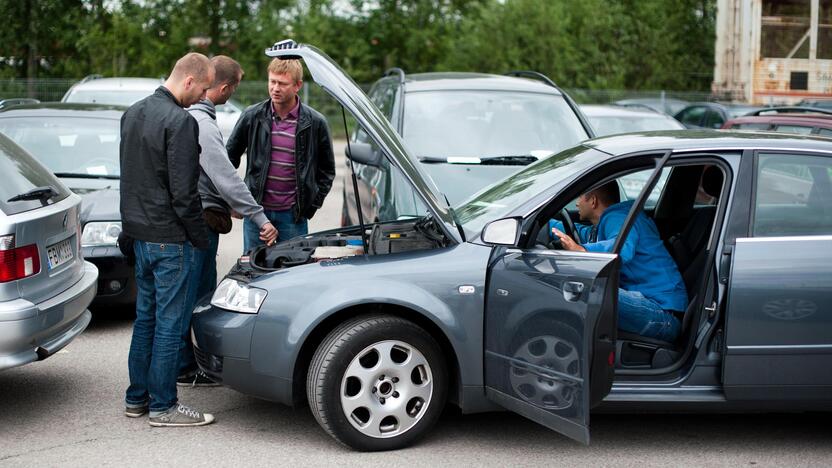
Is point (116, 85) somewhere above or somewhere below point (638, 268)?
above

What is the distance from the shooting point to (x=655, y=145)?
4.87 m

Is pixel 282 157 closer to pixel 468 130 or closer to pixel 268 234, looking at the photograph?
pixel 268 234

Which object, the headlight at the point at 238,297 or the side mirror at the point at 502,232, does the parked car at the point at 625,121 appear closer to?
the side mirror at the point at 502,232

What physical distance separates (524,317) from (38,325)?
2300mm

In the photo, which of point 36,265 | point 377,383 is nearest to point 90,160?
point 36,265

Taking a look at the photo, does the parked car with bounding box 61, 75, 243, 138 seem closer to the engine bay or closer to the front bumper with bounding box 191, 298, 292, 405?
the engine bay

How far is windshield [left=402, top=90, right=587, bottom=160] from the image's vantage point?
801 cm

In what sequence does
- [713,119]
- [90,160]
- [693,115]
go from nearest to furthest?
[90,160], [713,119], [693,115]

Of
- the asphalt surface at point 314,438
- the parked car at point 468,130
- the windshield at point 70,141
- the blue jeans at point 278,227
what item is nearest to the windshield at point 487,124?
the parked car at point 468,130

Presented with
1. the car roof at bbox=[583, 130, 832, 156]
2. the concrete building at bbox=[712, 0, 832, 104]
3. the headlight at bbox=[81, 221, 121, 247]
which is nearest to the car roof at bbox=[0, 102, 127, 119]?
the headlight at bbox=[81, 221, 121, 247]

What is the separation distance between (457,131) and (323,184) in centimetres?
186

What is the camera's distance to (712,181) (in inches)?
215

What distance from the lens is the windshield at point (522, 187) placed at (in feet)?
16.2

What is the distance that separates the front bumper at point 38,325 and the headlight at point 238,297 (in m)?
0.79
